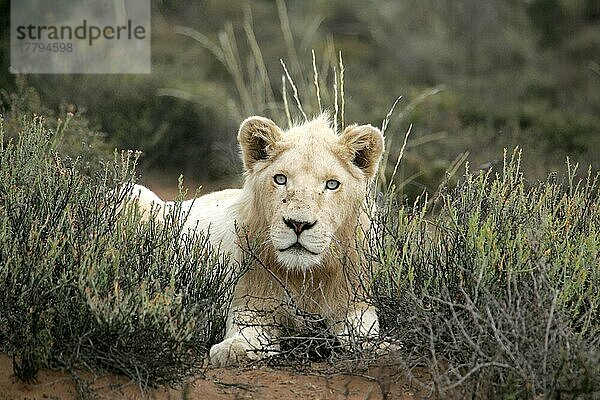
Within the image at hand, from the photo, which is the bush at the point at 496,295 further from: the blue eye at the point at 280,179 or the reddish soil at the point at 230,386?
the blue eye at the point at 280,179

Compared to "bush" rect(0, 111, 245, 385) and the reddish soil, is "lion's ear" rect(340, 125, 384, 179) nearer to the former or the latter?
"bush" rect(0, 111, 245, 385)

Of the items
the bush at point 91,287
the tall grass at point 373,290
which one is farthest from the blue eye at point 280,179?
the bush at point 91,287

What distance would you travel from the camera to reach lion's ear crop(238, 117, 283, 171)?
5902 mm

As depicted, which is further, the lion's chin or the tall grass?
the lion's chin

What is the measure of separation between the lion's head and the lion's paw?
54 cm

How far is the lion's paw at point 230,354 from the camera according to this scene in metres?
5.20

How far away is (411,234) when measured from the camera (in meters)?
5.40

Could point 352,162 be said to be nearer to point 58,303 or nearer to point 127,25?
point 58,303

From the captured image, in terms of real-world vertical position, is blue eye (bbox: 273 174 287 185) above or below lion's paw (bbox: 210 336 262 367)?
above

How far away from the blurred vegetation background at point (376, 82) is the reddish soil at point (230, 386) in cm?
204

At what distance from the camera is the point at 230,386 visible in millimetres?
4758

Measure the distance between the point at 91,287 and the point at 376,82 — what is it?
13.7 m

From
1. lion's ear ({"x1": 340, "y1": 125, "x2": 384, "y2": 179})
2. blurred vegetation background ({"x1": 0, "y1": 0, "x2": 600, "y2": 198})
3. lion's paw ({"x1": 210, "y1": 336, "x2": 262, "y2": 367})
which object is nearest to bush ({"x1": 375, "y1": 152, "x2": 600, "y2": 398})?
lion's ear ({"x1": 340, "y1": 125, "x2": 384, "y2": 179})

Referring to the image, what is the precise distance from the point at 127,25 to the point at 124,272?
11023 millimetres
